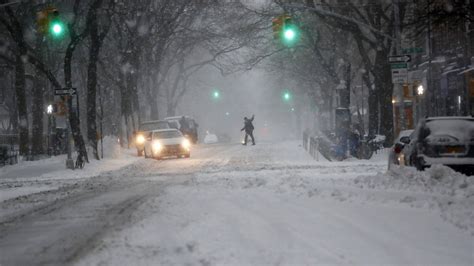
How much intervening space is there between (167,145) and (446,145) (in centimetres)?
1855

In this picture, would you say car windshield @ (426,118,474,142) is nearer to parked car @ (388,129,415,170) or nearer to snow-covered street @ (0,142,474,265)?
parked car @ (388,129,415,170)

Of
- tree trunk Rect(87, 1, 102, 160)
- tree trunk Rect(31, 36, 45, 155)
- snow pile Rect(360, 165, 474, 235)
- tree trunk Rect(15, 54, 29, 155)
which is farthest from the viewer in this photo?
tree trunk Rect(31, 36, 45, 155)

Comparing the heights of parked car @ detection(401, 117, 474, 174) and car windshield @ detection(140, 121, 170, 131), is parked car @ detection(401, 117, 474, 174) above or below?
below

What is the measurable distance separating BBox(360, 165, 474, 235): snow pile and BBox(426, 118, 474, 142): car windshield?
1.29 m

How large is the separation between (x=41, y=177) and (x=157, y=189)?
879 cm

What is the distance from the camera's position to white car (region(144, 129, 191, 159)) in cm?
3175

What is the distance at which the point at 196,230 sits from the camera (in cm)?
968

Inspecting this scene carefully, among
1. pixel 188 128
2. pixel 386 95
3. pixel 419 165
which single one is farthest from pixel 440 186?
pixel 188 128

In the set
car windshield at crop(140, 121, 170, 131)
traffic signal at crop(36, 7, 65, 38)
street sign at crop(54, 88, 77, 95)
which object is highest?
traffic signal at crop(36, 7, 65, 38)

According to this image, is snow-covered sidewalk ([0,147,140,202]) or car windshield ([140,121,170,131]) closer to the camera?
snow-covered sidewalk ([0,147,140,202])

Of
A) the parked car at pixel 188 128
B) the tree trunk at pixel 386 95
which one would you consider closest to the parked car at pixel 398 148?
the tree trunk at pixel 386 95

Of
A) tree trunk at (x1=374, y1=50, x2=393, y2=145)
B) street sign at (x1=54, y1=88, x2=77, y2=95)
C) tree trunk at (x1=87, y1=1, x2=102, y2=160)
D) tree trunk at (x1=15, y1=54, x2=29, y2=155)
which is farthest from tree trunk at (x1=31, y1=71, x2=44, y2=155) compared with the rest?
tree trunk at (x1=374, y1=50, x2=393, y2=145)

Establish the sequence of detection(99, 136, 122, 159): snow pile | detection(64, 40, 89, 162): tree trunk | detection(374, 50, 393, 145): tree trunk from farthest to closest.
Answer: detection(99, 136, 122, 159): snow pile → detection(374, 50, 393, 145): tree trunk → detection(64, 40, 89, 162): tree trunk

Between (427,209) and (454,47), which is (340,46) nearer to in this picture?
(454,47)
